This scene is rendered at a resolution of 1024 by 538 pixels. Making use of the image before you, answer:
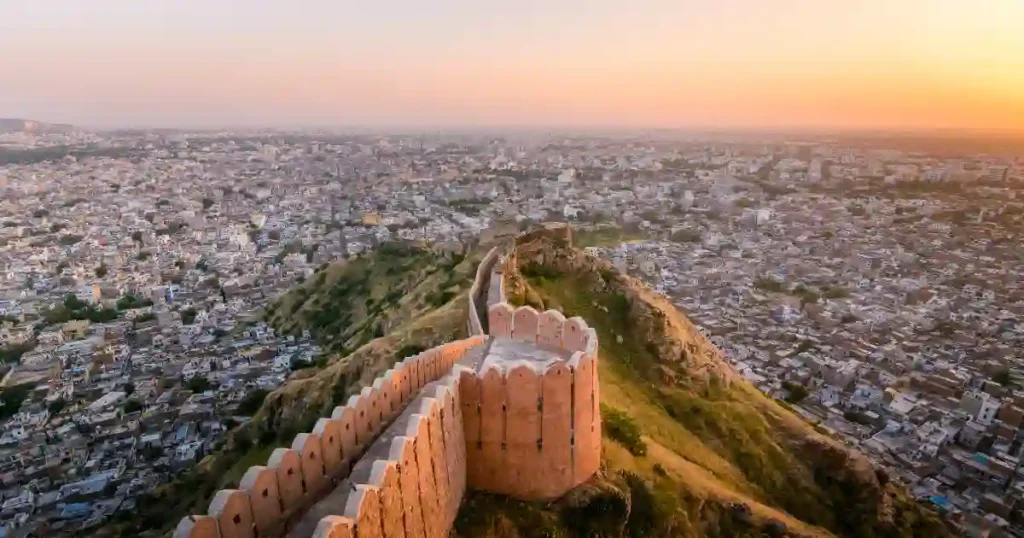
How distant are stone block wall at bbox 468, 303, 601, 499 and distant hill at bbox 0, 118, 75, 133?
596 feet

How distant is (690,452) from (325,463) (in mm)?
12902

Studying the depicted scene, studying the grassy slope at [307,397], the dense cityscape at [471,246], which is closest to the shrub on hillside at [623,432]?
the grassy slope at [307,397]

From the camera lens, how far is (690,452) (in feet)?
63.7

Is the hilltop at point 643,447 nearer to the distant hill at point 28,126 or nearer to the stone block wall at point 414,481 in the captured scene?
the stone block wall at point 414,481

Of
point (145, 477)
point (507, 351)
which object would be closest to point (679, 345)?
point (507, 351)

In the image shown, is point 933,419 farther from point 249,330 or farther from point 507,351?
point 249,330

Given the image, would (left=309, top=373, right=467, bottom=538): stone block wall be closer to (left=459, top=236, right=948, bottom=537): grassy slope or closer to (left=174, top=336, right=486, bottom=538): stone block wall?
(left=174, top=336, right=486, bottom=538): stone block wall

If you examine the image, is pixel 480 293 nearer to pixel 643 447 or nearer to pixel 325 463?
pixel 643 447

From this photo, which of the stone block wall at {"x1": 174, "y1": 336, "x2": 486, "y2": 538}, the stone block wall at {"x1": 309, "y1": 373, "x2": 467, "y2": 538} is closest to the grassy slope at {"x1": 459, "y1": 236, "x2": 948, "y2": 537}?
the stone block wall at {"x1": 309, "y1": 373, "x2": 467, "y2": 538}

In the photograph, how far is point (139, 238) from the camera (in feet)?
265

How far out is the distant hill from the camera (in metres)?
157

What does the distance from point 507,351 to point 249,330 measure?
4011cm

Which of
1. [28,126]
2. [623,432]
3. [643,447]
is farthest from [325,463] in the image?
[28,126]

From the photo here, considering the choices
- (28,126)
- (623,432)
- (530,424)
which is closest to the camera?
(530,424)
